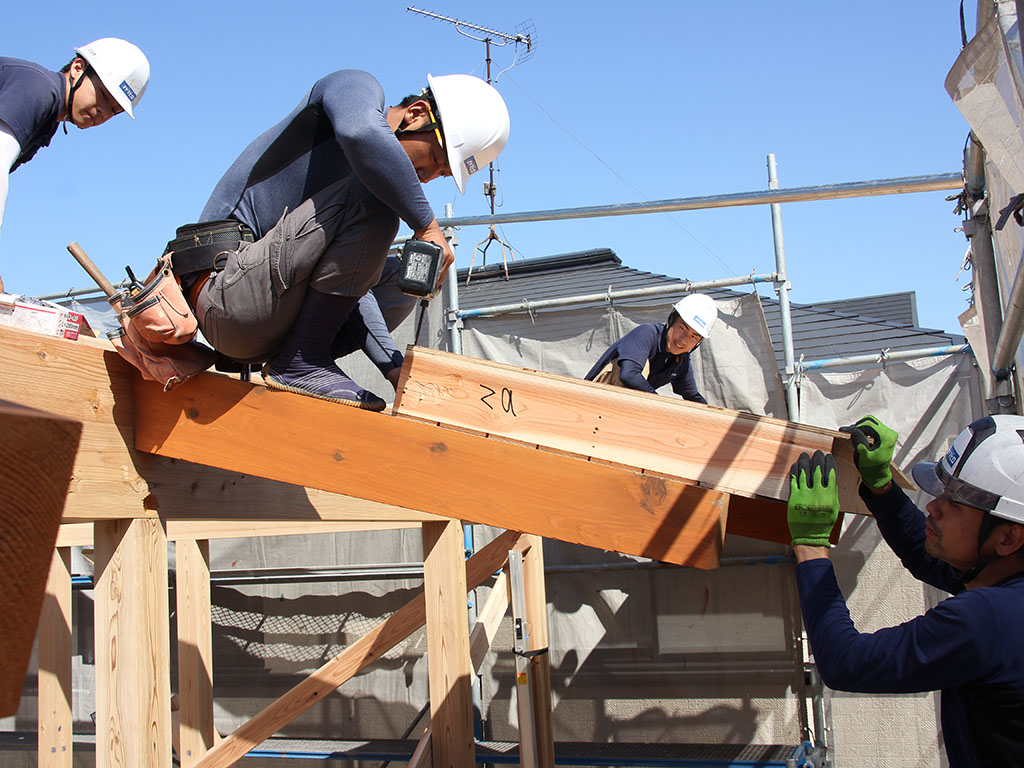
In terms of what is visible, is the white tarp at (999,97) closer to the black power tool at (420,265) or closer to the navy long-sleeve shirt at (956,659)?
the navy long-sleeve shirt at (956,659)

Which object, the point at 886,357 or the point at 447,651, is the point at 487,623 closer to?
the point at 447,651

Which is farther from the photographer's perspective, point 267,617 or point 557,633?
point 267,617

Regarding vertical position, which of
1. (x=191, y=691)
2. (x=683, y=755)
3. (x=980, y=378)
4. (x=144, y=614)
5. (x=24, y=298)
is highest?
(x=980, y=378)

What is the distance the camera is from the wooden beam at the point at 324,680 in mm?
3496

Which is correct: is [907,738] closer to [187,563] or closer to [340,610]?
[340,610]

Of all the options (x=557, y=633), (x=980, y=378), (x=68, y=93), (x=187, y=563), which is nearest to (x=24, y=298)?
(x=68, y=93)

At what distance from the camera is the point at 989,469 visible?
1.88 m

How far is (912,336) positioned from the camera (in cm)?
648

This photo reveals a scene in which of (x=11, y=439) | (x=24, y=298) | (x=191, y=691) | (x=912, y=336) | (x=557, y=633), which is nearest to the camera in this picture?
(x=11, y=439)

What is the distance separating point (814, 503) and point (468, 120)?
148 centimetres

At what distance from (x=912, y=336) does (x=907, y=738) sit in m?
2.90

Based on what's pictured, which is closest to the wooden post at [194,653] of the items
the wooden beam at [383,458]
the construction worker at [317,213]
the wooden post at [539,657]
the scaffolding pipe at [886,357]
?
the wooden post at [539,657]

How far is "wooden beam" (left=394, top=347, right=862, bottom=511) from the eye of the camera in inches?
98.0

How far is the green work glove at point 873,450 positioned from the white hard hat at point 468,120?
133 cm
